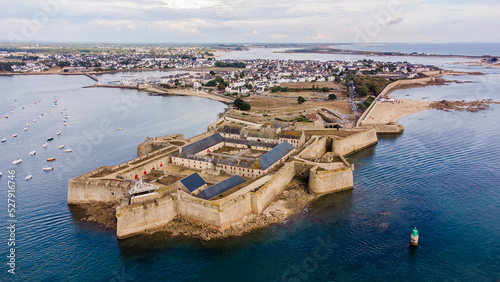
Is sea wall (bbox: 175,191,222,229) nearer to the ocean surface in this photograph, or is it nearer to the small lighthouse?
the ocean surface

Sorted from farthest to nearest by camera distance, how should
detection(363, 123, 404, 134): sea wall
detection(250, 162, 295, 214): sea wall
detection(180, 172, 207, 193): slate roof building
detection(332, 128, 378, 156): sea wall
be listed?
detection(363, 123, 404, 134): sea wall → detection(332, 128, 378, 156): sea wall → detection(180, 172, 207, 193): slate roof building → detection(250, 162, 295, 214): sea wall

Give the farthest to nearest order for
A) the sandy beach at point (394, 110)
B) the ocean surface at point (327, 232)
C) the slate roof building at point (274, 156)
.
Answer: the sandy beach at point (394, 110)
the slate roof building at point (274, 156)
the ocean surface at point (327, 232)

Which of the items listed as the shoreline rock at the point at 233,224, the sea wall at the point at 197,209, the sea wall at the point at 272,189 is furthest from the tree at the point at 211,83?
the sea wall at the point at 197,209

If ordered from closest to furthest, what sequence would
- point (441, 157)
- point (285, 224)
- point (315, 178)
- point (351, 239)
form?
point (351, 239) < point (285, 224) < point (315, 178) < point (441, 157)

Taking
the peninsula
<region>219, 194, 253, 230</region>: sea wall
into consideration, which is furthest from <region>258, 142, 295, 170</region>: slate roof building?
<region>219, 194, 253, 230</region>: sea wall

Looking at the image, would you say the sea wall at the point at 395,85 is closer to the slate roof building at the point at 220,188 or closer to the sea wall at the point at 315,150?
the sea wall at the point at 315,150

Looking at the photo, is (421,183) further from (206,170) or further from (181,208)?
(181,208)

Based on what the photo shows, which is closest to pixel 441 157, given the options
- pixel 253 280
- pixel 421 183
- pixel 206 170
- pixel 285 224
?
pixel 421 183
